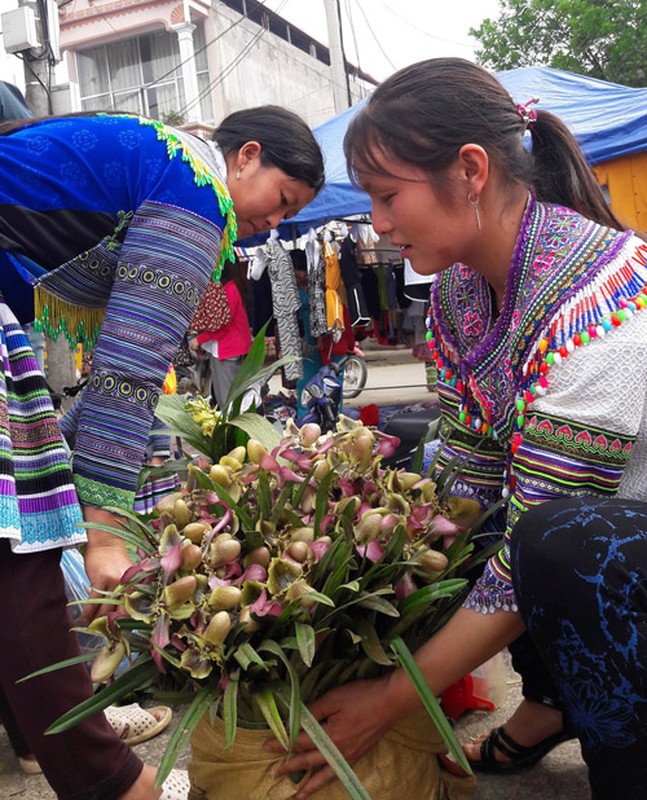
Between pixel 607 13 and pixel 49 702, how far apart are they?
58.4ft

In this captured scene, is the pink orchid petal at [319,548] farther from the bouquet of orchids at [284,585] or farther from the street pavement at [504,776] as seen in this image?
the street pavement at [504,776]

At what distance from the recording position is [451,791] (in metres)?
1.43

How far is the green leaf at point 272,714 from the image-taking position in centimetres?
113

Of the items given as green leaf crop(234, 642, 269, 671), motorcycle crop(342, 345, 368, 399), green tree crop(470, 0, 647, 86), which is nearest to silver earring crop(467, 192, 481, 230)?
green leaf crop(234, 642, 269, 671)

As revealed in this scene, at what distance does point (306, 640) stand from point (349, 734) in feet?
0.74

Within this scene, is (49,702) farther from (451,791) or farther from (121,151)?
(121,151)

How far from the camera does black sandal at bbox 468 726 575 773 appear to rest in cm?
167

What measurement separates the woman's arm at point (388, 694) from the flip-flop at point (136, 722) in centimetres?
83

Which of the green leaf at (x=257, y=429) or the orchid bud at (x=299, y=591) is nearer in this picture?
Result: the orchid bud at (x=299, y=591)

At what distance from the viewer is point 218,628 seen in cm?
111

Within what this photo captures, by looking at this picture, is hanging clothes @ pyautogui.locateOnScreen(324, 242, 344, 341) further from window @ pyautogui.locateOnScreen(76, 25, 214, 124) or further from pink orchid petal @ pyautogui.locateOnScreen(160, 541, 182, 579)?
window @ pyautogui.locateOnScreen(76, 25, 214, 124)

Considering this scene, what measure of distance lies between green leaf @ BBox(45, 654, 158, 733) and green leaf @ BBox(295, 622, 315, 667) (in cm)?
25

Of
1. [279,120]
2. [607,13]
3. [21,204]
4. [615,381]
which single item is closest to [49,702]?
[21,204]

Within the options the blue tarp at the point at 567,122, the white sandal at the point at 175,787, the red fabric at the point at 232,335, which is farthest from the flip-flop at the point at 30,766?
the red fabric at the point at 232,335
